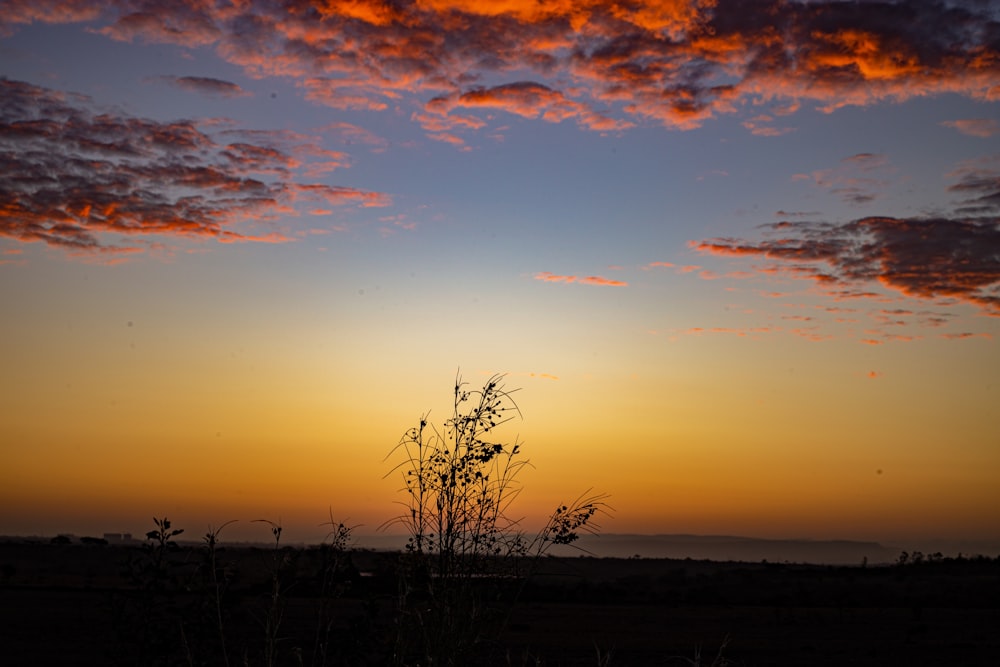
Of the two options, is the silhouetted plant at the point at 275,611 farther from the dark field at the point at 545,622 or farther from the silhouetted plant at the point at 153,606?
the silhouetted plant at the point at 153,606

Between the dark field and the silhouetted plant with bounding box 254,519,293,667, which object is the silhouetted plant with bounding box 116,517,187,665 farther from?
the silhouetted plant with bounding box 254,519,293,667

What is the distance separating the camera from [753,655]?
85.9 feet

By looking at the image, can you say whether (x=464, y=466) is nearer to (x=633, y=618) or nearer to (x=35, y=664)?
(x=35, y=664)

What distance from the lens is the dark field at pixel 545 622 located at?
7266mm

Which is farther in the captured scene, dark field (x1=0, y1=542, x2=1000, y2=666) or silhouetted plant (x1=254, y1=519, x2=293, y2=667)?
dark field (x1=0, y1=542, x2=1000, y2=666)

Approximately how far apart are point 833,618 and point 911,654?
10898 millimetres

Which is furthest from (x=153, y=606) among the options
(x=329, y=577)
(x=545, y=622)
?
(x=545, y=622)

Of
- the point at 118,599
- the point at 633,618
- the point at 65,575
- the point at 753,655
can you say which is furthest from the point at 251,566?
the point at 118,599

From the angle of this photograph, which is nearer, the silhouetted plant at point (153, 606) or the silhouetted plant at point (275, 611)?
the silhouetted plant at point (275, 611)

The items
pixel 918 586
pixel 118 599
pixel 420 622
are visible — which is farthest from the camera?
pixel 918 586

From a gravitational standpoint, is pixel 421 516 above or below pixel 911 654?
above

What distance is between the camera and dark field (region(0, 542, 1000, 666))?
23.8 ft

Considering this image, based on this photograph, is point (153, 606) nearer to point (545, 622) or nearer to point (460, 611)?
point (460, 611)

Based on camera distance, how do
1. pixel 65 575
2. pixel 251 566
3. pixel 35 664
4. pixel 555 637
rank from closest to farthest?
1. pixel 35 664
2. pixel 555 637
3. pixel 65 575
4. pixel 251 566
